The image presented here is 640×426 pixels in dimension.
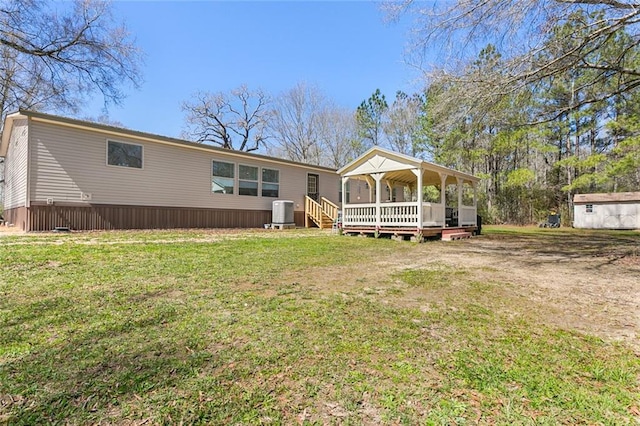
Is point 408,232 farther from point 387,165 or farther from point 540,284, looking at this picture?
point 540,284

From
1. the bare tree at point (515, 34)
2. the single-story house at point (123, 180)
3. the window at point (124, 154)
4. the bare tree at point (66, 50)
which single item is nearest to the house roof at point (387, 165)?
the bare tree at point (515, 34)

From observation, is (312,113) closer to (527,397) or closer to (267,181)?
(267,181)

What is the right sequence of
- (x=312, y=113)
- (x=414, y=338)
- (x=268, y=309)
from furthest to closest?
(x=312, y=113) < (x=268, y=309) < (x=414, y=338)

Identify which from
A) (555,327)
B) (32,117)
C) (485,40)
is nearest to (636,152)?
(485,40)

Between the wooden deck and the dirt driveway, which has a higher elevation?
the wooden deck

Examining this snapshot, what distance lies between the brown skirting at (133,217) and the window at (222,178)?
0.88m

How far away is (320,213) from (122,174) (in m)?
8.37

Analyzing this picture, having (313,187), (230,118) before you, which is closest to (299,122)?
(230,118)

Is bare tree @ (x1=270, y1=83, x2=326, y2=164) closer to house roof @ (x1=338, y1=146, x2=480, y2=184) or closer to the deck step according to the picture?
house roof @ (x1=338, y1=146, x2=480, y2=184)

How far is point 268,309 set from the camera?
10.2 ft

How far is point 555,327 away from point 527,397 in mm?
1363

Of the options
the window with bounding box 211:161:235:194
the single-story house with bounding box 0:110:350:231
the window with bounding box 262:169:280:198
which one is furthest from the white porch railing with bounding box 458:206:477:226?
the window with bounding box 211:161:235:194

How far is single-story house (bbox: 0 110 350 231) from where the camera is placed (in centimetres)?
950

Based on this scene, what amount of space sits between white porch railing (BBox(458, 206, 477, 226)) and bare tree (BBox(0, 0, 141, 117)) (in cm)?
1404
